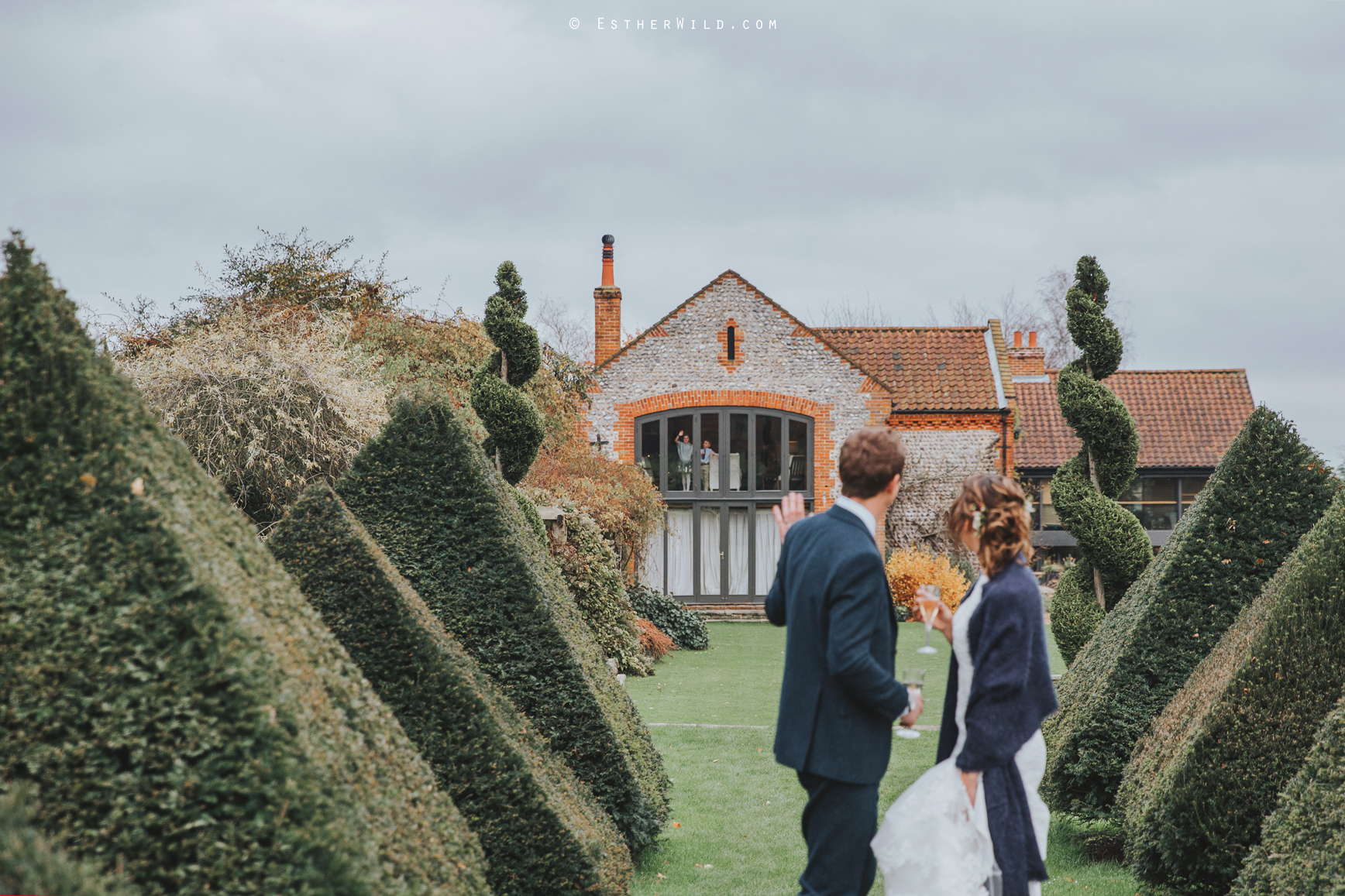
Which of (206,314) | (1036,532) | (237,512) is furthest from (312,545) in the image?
(1036,532)

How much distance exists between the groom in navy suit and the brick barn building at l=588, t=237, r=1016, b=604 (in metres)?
18.0

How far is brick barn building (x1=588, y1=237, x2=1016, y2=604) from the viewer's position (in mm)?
21469

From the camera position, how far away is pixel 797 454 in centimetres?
2180

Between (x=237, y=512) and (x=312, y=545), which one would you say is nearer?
(x=237, y=512)

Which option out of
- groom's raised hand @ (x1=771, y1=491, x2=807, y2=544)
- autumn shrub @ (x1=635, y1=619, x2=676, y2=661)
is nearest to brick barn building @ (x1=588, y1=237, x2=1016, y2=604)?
autumn shrub @ (x1=635, y1=619, x2=676, y2=661)

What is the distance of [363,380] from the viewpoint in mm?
13055

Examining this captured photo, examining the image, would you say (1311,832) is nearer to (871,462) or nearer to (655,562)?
(871,462)

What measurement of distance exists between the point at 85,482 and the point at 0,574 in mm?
229

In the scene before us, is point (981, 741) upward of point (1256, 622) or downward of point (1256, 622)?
downward

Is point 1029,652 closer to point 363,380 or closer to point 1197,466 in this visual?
point 363,380

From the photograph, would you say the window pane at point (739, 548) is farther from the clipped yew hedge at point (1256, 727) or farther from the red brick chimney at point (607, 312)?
the clipped yew hedge at point (1256, 727)

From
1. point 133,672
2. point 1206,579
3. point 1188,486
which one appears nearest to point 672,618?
point 1206,579

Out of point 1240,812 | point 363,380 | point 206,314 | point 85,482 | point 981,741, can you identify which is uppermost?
point 206,314

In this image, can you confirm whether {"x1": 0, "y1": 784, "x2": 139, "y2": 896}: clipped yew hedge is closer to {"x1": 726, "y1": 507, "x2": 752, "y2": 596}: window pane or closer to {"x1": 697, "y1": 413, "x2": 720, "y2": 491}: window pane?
{"x1": 697, "y1": 413, "x2": 720, "y2": 491}: window pane
